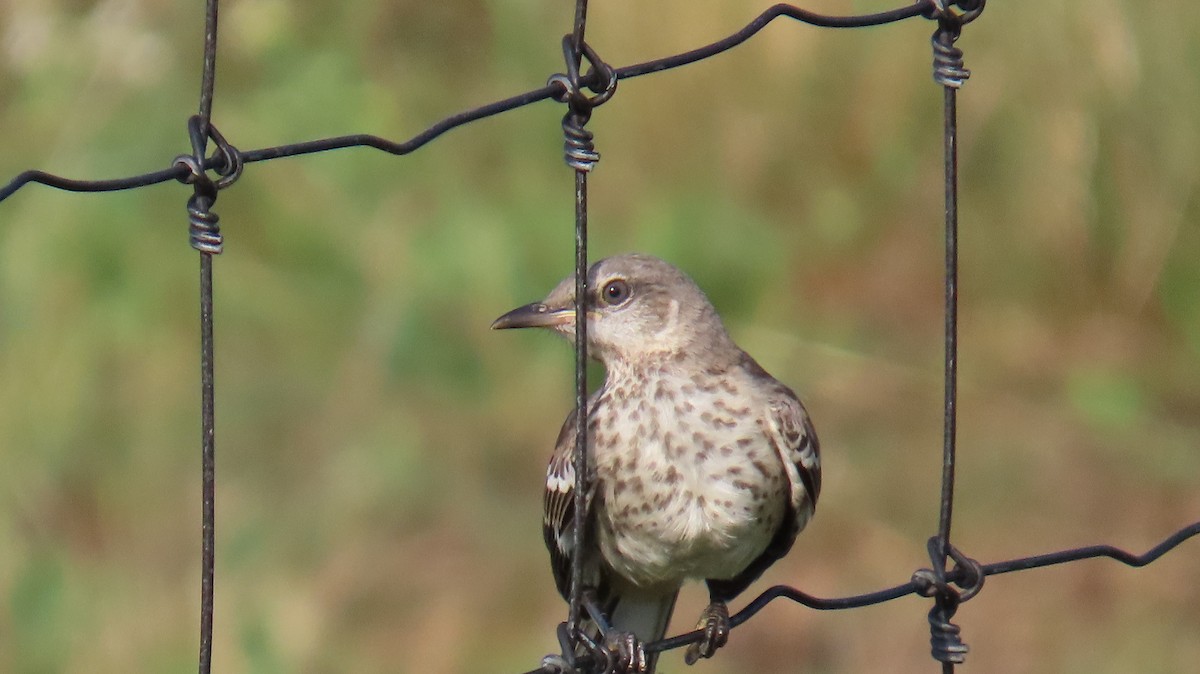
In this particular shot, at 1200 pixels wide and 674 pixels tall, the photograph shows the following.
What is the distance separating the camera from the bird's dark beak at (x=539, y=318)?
4.35m

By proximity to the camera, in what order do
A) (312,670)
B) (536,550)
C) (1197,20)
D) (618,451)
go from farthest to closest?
1. (1197,20)
2. (536,550)
3. (312,670)
4. (618,451)

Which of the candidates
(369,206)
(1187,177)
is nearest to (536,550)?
(369,206)

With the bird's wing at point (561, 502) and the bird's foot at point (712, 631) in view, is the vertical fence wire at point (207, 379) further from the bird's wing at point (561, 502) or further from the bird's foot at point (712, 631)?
the bird's foot at point (712, 631)

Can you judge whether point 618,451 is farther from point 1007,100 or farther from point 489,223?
point 1007,100

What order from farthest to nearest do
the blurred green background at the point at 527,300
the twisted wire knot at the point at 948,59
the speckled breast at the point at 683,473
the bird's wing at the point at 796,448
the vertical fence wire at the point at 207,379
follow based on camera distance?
the blurred green background at the point at 527,300
the bird's wing at the point at 796,448
the speckled breast at the point at 683,473
the twisted wire knot at the point at 948,59
the vertical fence wire at the point at 207,379

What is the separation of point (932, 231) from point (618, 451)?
4.36 meters

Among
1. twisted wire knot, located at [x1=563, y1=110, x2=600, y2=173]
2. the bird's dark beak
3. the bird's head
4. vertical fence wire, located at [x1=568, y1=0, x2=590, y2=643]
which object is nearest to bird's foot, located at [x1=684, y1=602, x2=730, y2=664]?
the bird's head

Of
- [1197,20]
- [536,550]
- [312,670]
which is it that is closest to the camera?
[312,670]

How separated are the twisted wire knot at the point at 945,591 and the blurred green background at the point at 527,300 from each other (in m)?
3.40

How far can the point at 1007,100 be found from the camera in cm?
799

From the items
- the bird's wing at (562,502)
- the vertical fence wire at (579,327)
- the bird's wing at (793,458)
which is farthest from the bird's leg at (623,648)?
the vertical fence wire at (579,327)

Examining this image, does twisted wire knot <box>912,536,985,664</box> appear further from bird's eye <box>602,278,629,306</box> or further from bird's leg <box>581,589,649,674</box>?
bird's eye <box>602,278,629,306</box>

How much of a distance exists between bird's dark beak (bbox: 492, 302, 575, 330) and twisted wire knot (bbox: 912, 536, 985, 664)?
1.14 metres

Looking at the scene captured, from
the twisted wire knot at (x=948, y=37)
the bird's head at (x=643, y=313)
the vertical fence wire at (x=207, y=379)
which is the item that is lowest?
the bird's head at (x=643, y=313)
